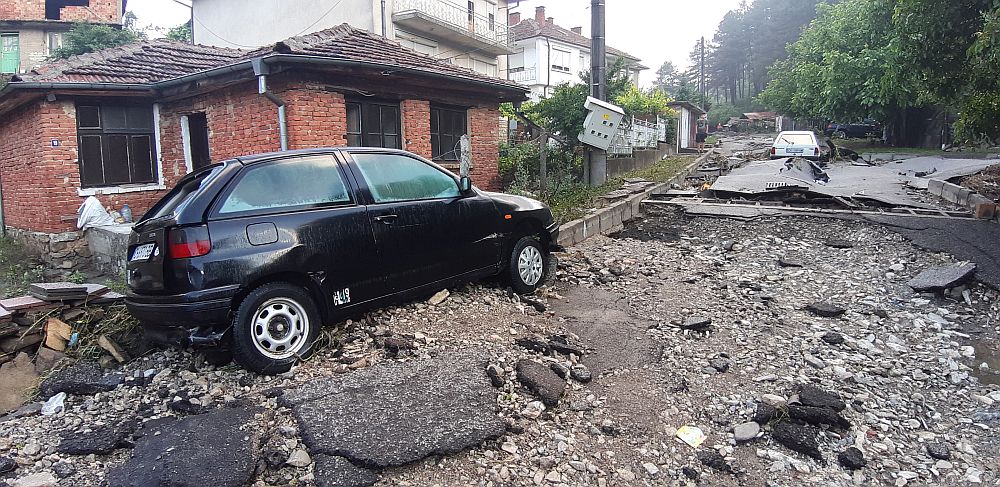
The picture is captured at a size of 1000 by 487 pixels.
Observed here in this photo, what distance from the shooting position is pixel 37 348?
4891mm

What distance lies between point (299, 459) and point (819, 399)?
324cm

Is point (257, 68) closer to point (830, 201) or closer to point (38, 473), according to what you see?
point (38, 473)

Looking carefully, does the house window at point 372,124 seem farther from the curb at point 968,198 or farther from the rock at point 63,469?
the curb at point 968,198

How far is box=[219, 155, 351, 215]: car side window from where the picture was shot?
442cm

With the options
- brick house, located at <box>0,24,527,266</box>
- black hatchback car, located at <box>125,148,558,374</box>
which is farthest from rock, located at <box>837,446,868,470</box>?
brick house, located at <box>0,24,527,266</box>

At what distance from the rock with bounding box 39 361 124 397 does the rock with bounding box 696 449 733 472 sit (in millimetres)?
3995

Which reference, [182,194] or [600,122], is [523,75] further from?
[182,194]

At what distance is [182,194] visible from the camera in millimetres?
4520

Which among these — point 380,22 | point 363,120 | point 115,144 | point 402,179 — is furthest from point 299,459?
point 380,22

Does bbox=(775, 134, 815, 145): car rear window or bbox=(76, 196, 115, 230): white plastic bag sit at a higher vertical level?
bbox=(775, 134, 815, 145): car rear window

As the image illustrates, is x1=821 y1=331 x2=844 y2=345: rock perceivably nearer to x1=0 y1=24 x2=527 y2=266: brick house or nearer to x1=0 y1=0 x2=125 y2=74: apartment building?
x1=0 y1=24 x2=527 y2=266: brick house

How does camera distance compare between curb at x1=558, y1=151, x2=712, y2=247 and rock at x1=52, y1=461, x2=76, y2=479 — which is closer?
rock at x1=52, y1=461, x2=76, y2=479

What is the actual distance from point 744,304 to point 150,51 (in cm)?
1211

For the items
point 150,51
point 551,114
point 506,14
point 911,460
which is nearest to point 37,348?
point 911,460
